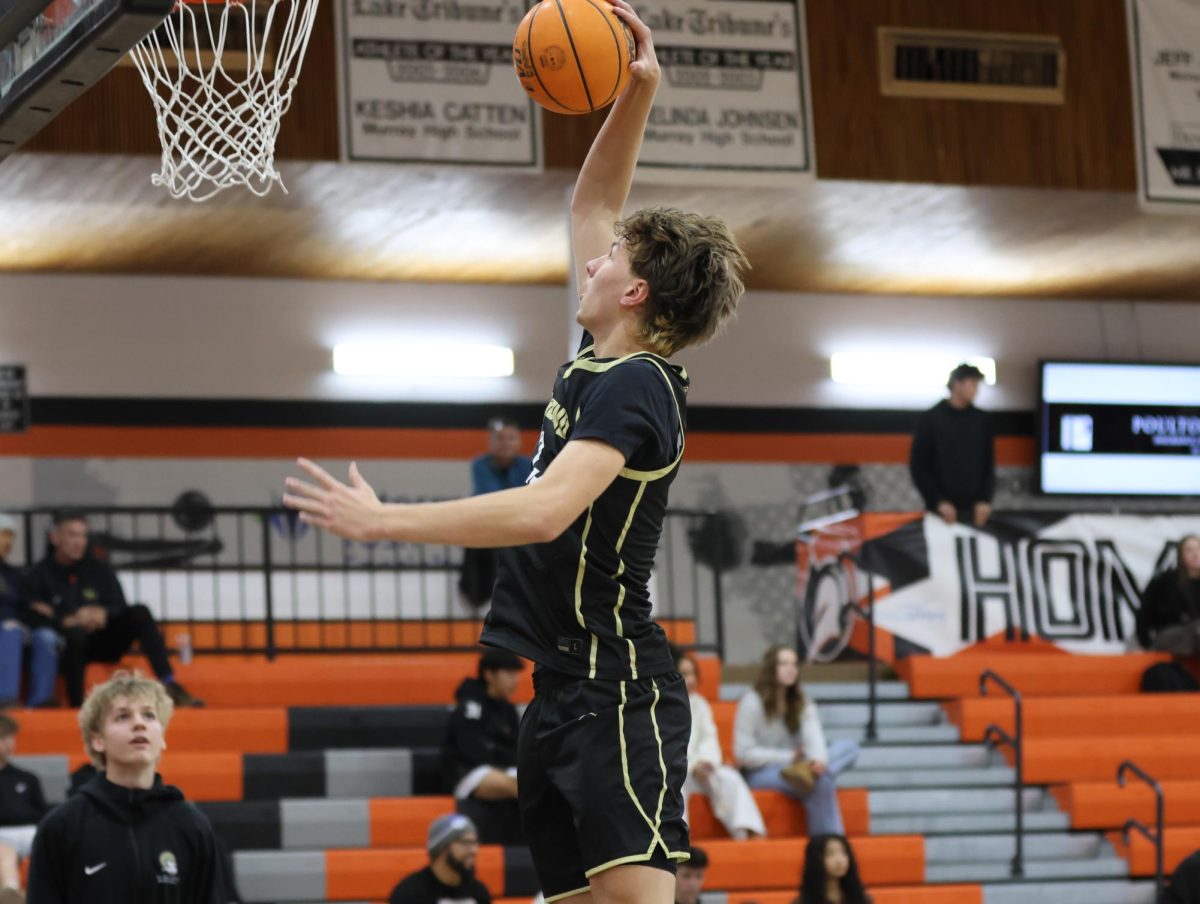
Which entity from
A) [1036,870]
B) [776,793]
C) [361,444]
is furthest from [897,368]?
[776,793]

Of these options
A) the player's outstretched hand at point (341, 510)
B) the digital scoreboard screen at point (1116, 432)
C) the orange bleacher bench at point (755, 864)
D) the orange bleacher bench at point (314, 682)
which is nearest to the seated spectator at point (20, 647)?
the orange bleacher bench at point (314, 682)

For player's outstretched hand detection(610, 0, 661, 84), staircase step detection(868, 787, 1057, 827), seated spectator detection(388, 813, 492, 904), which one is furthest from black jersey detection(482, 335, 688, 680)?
staircase step detection(868, 787, 1057, 827)

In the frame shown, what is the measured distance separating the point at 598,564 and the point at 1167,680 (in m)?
10.2

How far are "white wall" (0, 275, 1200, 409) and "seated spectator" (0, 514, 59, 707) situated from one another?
442cm

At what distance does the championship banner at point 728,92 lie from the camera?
36.9ft

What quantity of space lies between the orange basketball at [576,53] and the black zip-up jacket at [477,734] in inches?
231

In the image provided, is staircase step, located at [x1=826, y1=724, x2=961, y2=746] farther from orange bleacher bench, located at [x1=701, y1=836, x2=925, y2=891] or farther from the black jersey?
the black jersey

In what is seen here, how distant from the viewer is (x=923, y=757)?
462 inches

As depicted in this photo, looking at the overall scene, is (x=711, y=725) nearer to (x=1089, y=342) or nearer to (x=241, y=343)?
(x=241, y=343)

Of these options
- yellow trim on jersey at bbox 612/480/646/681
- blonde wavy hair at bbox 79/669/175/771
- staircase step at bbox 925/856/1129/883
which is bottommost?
staircase step at bbox 925/856/1129/883

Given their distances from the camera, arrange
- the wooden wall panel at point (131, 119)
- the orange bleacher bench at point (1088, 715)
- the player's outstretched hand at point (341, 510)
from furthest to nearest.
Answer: the orange bleacher bench at point (1088, 715)
the wooden wall panel at point (131, 119)
the player's outstretched hand at point (341, 510)

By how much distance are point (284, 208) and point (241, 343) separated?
104 inches

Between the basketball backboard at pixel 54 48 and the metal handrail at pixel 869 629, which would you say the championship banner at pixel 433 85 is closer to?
the metal handrail at pixel 869 629

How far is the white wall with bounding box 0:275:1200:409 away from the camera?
14805 millimetres
